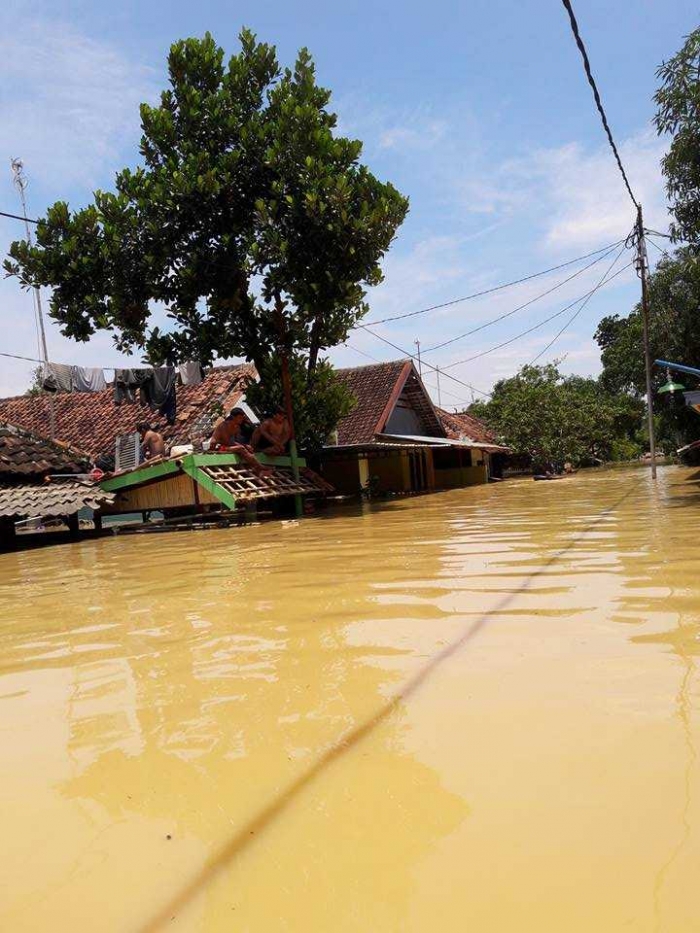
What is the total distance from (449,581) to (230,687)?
229cm

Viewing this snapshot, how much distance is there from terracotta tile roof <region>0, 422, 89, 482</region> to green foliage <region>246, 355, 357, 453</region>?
362cm

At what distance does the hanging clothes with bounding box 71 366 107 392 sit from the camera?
14.0m

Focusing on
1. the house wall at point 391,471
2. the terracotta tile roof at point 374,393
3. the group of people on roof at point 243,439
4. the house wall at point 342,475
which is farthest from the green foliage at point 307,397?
the house wall at point 391,471

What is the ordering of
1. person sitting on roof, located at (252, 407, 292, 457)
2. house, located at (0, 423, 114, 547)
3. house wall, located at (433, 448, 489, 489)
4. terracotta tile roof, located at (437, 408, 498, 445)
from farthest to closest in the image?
terracotta tile roof, located at (437, 408, 498, 445) → house wall, located at (433, 448, 489, 489) → person sitting on roof, located at (252, 407, 292, 457) → house, located at (0, 423, 114, 547)

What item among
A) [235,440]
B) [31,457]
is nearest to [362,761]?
[31,457]

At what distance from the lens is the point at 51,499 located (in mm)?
10633

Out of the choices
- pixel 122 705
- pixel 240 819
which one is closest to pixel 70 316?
pixel 122 705

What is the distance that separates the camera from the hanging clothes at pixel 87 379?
14031 millimetres

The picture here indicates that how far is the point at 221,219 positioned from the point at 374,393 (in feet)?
29.7

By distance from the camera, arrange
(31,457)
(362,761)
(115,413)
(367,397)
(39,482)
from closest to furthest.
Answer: (362,761)
(39,482)
(31,457)
(115,413)
(367,397)

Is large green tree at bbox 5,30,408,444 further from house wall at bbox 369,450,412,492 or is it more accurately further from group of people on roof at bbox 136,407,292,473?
house wall at bbox 369,450,412,492

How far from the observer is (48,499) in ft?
34.8

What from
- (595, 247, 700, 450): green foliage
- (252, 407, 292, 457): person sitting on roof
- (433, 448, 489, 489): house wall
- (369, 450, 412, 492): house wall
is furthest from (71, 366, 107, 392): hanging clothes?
(595, 247, 700, 450): green foliage

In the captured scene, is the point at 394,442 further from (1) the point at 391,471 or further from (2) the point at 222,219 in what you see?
(2) the point at 222,219
